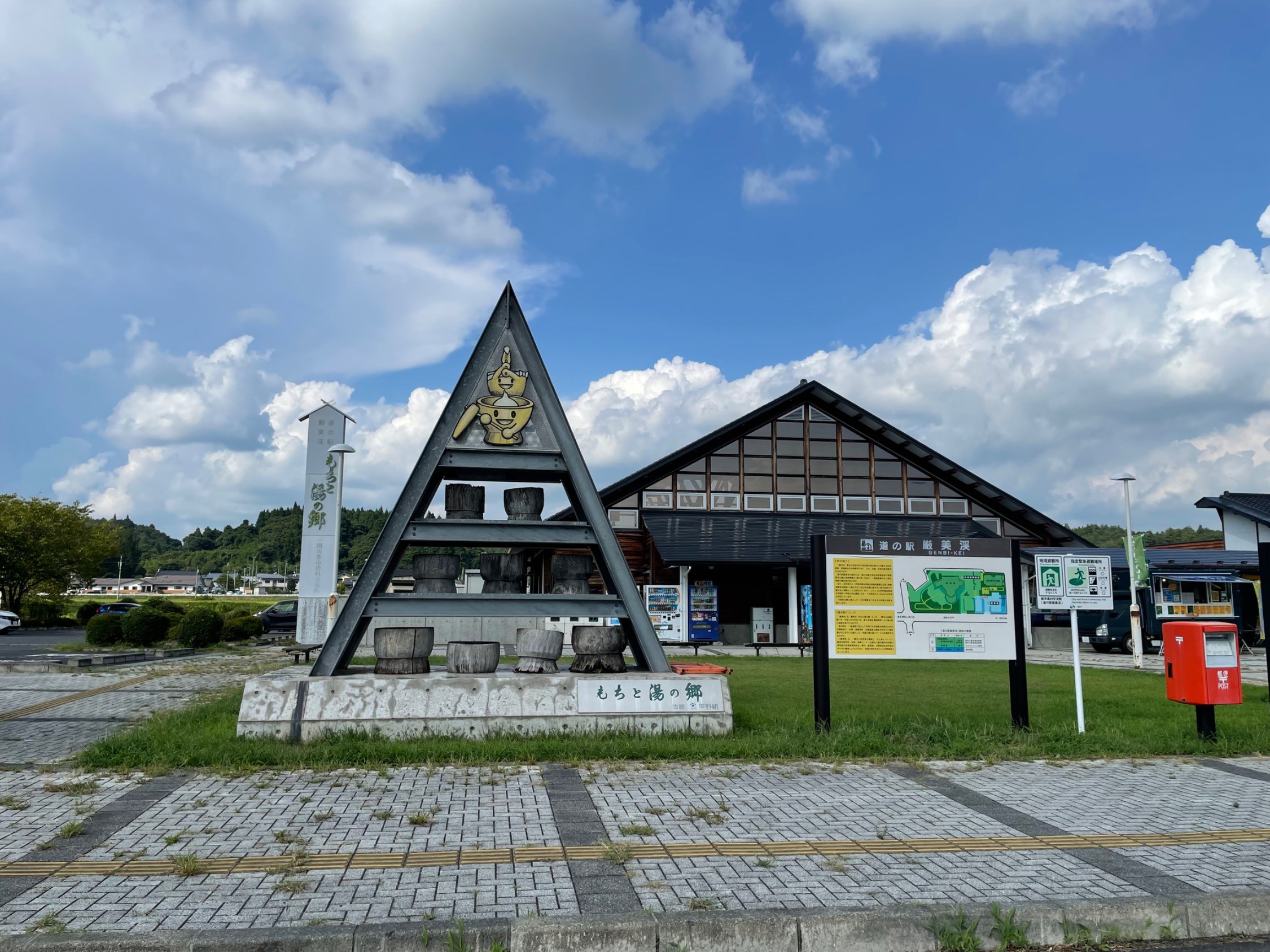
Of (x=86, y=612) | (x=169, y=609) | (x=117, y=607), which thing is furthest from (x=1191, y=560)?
(x=117, y=607)

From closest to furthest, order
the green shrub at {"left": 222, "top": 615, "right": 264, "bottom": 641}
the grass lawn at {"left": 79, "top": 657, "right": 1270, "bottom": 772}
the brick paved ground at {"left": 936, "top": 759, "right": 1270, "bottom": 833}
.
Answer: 1. the brick paved ground at {"left": 936, "top": 759, "right": 1270, "bottom": 833}
2. the grass lawn at {"left": 79, "top": 657, "right": 1270, "bottom": 772}
3. the green shrub at {"left": 222, "top": 615, "right": 264, "bottom": 641}

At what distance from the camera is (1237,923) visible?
4.17 m

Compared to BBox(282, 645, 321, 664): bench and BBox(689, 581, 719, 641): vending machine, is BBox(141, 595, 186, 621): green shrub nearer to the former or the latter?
BBox(282, 645, 321, 664): bench

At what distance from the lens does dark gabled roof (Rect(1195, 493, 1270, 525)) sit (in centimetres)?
3403

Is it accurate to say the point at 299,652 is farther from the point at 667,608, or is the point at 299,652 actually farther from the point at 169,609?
the point at 667,608

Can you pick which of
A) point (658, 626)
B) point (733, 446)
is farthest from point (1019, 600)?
point (733, 446)

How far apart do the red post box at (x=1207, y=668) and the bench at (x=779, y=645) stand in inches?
525

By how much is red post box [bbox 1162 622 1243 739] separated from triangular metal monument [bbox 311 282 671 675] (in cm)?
536

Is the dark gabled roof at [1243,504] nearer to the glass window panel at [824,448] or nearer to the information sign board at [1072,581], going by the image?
the glass window panel at [824,448]

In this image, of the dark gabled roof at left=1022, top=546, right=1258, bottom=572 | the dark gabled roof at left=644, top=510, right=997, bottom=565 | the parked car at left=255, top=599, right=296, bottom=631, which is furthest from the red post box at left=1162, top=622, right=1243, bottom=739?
the parked car at left=255, top=599, right=296, bottom=631

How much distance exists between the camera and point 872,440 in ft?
94.7

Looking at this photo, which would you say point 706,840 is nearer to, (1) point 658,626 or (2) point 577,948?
(2) point 577,948

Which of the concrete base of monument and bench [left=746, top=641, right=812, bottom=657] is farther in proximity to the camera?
bench [left=746, top=641, right=812, bottom=657]

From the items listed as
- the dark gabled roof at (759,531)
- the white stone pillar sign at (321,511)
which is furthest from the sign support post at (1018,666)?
the dark gabled roof at (759,531)
